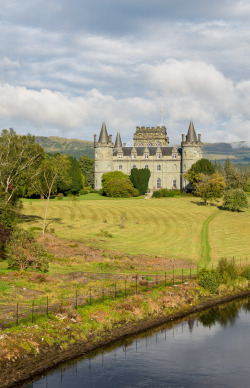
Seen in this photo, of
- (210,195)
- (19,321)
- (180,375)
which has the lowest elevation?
(180,375)

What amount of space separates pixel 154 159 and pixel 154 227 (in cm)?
6216

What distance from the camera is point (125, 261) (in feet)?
160

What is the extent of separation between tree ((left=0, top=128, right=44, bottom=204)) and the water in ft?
109

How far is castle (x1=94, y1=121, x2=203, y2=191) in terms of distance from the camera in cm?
12738

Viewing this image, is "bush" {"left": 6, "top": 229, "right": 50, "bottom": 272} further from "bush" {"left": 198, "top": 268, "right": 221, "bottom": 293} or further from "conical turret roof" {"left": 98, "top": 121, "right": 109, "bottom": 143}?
"conical turret roof" {"left": 98, "top": 121, "right": 109, "bottom": 143}

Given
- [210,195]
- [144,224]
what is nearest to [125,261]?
[144,224]

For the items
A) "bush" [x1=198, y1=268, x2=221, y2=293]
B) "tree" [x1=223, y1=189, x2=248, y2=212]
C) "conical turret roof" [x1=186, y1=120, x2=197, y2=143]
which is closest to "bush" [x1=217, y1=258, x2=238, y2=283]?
"bush" [x1=198, y1=268, x2=221, y2=293]

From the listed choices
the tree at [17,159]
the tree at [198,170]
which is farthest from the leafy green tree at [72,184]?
the tree at [17,159]

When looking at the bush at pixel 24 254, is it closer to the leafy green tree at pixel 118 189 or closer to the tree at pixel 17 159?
the tree at pixel 17 159

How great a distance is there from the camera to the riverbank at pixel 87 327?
1005 inches

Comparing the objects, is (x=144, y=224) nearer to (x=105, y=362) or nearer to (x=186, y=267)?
(x=186, y=267)

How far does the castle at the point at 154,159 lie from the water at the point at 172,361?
313ft

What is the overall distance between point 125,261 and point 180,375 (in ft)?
76.9

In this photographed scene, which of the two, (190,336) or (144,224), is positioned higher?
(144,224)
